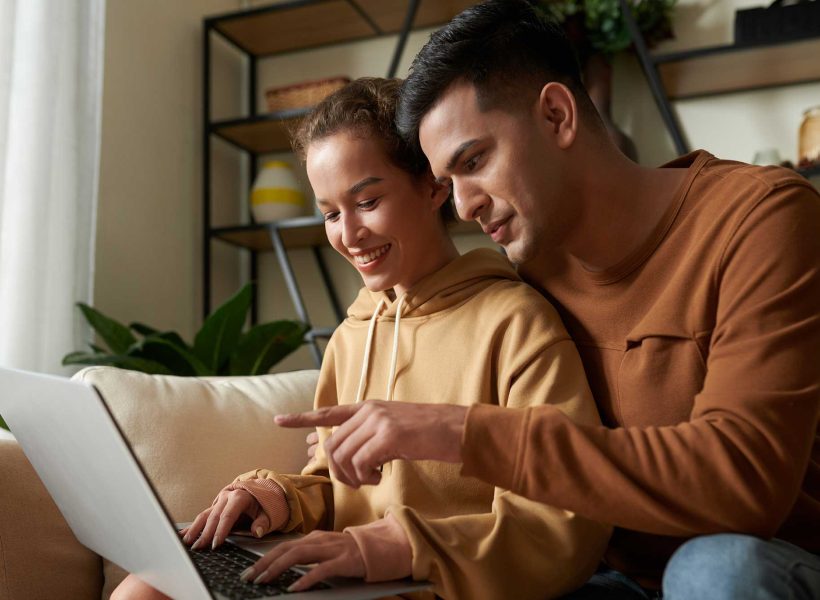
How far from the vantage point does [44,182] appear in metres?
2.04

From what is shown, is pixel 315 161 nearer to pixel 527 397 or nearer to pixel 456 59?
pixel 456 59

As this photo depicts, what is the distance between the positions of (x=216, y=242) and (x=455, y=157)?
6.93 ft

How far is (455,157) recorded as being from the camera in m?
0.98

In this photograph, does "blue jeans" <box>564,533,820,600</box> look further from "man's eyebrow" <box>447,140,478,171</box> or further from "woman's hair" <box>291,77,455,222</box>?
"woman's hair" <box>291,77,455,222</box>

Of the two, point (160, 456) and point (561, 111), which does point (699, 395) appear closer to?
point (561, 111)

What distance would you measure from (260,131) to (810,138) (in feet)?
5.66

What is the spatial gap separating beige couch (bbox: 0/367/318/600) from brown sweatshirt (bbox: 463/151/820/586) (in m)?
0.61

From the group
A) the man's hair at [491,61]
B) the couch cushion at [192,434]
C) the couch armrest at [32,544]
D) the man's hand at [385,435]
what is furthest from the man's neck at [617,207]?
the couch armrest at [32,544]

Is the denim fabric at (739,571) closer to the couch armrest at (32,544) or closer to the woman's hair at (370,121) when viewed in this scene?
the woman's hair at (370,121)

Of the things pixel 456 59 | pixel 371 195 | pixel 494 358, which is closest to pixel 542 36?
pixel 456 59

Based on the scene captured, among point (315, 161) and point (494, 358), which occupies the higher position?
point (315, 161)

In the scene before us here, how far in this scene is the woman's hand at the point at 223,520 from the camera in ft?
3.08

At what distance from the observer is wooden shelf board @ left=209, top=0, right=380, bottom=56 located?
273 cm

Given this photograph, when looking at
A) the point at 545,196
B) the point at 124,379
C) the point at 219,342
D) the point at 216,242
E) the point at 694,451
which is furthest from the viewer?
the point at 216,242
